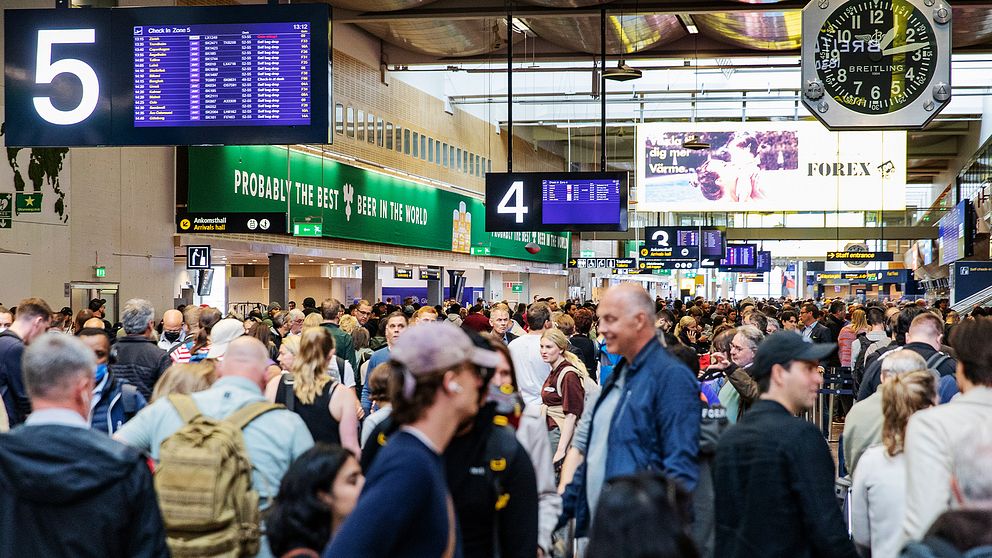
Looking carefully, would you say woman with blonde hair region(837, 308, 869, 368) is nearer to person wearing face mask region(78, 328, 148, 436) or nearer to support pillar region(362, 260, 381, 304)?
person wearing face mask region(78, 328, 148, 436)

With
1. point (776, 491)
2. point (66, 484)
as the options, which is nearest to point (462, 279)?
point (776, 491)

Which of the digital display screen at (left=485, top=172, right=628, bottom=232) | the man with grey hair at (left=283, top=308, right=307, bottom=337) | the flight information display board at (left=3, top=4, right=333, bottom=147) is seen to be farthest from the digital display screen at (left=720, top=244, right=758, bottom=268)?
the flight information display board at (left=3, top=4, right=333, bottom=147)

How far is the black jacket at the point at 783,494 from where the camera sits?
13.3ft

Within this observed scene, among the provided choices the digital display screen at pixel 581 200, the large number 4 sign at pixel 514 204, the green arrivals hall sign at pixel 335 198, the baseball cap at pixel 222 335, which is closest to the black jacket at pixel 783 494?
the baseball cap at pixel 222 335

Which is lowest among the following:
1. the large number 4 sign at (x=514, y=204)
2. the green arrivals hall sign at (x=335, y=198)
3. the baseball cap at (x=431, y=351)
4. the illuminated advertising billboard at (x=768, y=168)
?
the baseball cap at (x=431, y=351)

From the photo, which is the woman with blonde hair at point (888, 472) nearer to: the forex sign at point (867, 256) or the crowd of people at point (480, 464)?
the crowd of people at point (480, 464)

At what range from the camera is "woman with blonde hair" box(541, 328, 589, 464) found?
7918mm

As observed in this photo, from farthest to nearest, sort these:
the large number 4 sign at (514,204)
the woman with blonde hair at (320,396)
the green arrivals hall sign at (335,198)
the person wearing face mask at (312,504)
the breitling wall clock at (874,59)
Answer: the green arrivals hall sign at (335,198)
the large number 4 sign at (514,204)
the breitling wall clock at (874,59)
the woman with blonde hair at (320,396)
the person wearing face mask at (312,504)

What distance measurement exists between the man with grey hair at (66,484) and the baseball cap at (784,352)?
2223 mm

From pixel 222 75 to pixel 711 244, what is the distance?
28.9m

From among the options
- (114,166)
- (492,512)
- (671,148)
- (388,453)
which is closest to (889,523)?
(492,512)

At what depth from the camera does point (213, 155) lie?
2216 cm

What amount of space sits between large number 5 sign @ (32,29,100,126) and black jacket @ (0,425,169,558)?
26.8 ft

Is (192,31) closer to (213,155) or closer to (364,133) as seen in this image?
(213,155)
